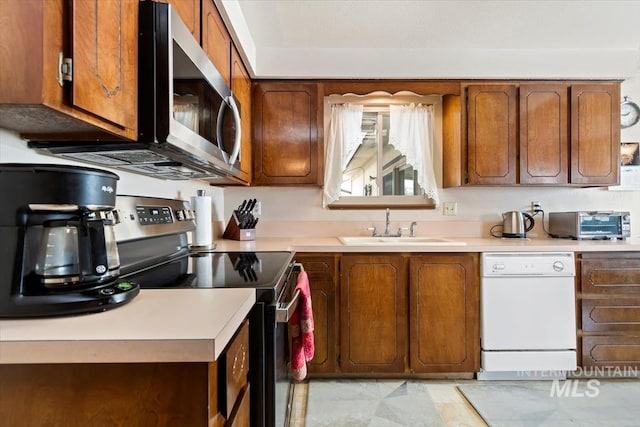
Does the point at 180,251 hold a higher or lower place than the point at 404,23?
lower

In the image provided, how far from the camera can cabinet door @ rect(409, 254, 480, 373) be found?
222 centimetres

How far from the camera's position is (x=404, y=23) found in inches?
84.3

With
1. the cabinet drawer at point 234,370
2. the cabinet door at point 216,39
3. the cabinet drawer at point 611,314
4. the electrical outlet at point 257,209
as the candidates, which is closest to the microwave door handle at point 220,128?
the cabinet door at point 216,39

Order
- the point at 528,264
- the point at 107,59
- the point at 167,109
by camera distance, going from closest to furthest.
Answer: the point at 107,59, the point at 167,109, the point at 528,264

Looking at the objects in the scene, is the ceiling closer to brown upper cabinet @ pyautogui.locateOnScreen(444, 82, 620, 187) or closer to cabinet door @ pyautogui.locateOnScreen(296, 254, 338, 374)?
brown upper cabinet @ pyautogui.locateOnScreen(444, 82, 620, 187)

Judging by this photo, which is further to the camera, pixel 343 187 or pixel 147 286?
pixel 343 187

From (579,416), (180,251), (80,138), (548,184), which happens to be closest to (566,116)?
(548,184)

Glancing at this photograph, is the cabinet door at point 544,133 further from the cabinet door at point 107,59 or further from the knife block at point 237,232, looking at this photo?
the cabinet door at point 107,59

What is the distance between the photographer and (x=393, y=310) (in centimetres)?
222

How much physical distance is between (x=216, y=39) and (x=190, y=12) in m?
0.32

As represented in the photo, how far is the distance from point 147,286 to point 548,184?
8.80 feet

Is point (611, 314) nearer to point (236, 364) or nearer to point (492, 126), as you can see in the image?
point (492, 126)

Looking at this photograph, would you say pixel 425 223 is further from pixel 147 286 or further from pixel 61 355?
pixel 61 355

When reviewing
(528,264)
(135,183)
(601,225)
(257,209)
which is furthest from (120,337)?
(601,225)
